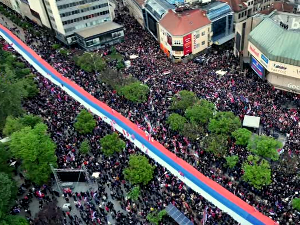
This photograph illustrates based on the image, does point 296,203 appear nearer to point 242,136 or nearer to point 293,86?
point 242,136

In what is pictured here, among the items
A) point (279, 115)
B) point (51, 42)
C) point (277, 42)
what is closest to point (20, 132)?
point (279, 115)

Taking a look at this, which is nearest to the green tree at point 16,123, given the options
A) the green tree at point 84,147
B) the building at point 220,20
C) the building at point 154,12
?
the green tree at point 84,147

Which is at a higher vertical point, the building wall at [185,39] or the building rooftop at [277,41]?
the building rooftop at [277,41]

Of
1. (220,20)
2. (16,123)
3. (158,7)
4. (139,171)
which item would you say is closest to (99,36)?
(158,7)

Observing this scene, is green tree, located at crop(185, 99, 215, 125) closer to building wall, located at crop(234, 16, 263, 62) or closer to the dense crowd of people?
the dense crowd of people

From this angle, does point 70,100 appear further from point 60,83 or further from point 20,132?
point 20,132

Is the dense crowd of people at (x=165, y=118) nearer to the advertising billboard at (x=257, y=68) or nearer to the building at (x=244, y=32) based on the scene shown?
the advertising billboard at (x=257, y=68)

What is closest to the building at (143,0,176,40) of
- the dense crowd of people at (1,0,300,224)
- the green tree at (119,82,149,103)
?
the dense crowd of people at (1,0,300,224)
